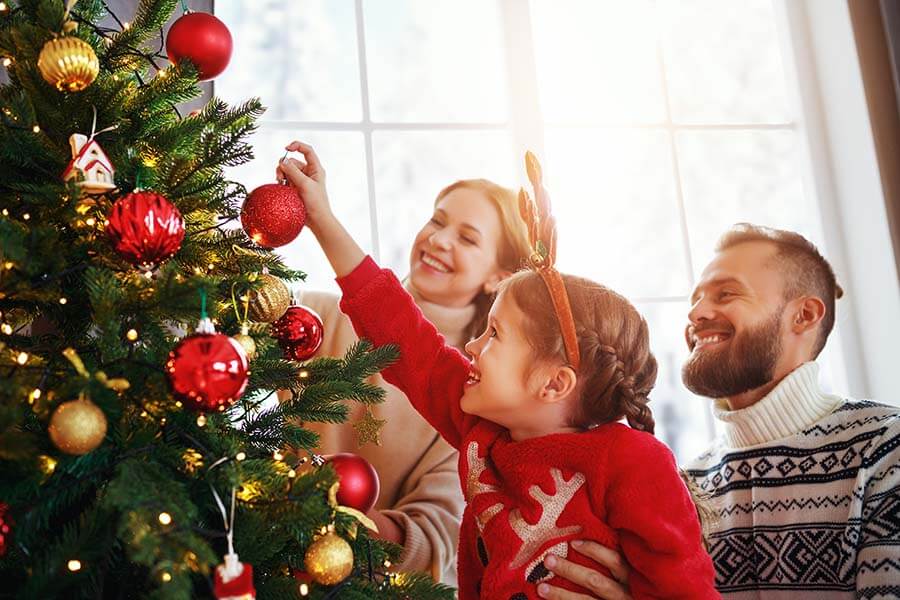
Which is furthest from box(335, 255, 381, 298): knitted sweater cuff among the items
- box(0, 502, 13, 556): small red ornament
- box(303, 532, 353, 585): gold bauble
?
box(0, 502, 13, 556): small red ornament

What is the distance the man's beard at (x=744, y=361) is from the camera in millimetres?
1789

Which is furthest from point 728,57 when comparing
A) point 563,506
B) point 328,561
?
point 328,561

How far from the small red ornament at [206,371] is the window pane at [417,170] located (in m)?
1.47

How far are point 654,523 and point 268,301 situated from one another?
0.62 m

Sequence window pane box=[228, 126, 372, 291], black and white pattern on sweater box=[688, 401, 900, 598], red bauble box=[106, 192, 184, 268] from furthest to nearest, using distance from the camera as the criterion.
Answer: window pane box=[228, 126, 372, 291] → black and white pattern on sweater box=[688, 401, 900, 598] → red bauble box=[106, 192, 184, 268]

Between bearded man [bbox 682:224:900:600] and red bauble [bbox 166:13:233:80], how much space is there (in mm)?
1201

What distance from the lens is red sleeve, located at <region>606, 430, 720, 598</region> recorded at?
1128mm

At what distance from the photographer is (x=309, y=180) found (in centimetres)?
136

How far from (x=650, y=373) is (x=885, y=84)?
171 centimetres

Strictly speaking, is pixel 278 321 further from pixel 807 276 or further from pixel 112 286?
pixel 807 276

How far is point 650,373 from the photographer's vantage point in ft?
4.30

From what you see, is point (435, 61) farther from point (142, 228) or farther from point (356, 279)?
point (142, 228)

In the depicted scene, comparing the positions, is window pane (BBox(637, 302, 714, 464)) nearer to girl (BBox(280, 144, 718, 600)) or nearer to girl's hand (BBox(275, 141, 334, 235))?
girl (BBox(280, 144, 718, 600))

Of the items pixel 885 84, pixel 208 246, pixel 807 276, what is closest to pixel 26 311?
pixel 208 246
